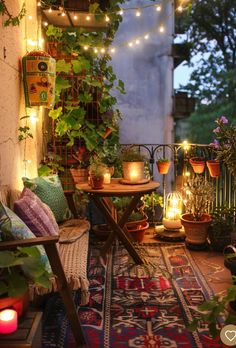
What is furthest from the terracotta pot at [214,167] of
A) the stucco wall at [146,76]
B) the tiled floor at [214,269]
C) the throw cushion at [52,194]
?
the stucco wall at [146,76]

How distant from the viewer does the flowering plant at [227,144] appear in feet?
11.5

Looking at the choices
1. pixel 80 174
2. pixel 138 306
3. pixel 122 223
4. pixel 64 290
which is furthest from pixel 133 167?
pixel 64 290

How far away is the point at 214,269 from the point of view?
3.59 m

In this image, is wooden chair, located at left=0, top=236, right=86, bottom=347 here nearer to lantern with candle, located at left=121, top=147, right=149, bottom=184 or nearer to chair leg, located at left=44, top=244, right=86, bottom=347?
chair leg, located at left=44, top=244, right=86, bottom=347

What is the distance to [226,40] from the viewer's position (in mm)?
11828

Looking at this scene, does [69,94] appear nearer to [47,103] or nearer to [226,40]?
[47,103]

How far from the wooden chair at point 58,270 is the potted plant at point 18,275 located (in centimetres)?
18

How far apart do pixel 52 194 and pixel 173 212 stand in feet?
5.33

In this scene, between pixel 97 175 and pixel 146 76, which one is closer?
pixel 97 175

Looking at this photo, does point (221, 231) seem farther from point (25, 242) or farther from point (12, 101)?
point (25, 242)

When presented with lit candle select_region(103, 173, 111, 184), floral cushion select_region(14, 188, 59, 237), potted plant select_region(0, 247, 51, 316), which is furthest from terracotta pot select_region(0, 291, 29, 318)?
lit candle select_region(103, 173, 111, 184)

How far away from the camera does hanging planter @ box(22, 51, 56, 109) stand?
3293 millimetres

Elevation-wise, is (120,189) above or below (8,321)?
above

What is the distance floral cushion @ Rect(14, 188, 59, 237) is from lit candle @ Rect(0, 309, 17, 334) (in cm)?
81
